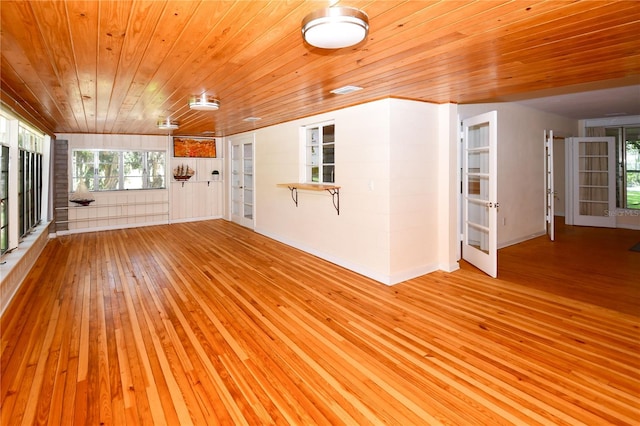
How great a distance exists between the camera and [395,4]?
5.91 feet

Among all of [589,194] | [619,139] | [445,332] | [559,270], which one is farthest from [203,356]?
[619,139]

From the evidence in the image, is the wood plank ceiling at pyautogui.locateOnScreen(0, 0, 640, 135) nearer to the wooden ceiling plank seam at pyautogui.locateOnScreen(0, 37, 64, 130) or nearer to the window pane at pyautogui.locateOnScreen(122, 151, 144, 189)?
the wooden ceiling plank seam at pyautogui.locateOnScreen(0, 37, 64, 130)

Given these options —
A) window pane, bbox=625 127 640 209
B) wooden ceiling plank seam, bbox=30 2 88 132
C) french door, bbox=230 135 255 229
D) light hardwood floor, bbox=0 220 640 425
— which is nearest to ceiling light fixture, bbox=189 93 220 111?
wooden ceiling plank seam, bbox=30 2 88 132

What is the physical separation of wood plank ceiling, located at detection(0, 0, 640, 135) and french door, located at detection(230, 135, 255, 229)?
12.3 feet

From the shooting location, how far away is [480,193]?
479 centimetres

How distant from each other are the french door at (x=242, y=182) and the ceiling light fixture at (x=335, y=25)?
19.6 feet

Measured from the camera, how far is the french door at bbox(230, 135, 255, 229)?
8.02 m

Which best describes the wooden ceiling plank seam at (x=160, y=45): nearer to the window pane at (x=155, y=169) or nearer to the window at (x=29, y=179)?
the window at (x=29, y=179)

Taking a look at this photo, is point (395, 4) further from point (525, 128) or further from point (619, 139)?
point (619, 139)

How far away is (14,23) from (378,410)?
308cm

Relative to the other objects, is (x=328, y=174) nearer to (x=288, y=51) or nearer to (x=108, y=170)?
(x=288, y=51)

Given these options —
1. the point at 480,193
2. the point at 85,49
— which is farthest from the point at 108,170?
the point at 480,193

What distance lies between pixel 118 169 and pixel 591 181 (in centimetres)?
1096

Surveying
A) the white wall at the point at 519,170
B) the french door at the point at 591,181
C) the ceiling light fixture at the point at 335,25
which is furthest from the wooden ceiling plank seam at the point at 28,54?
the french door at the point at 591,181
